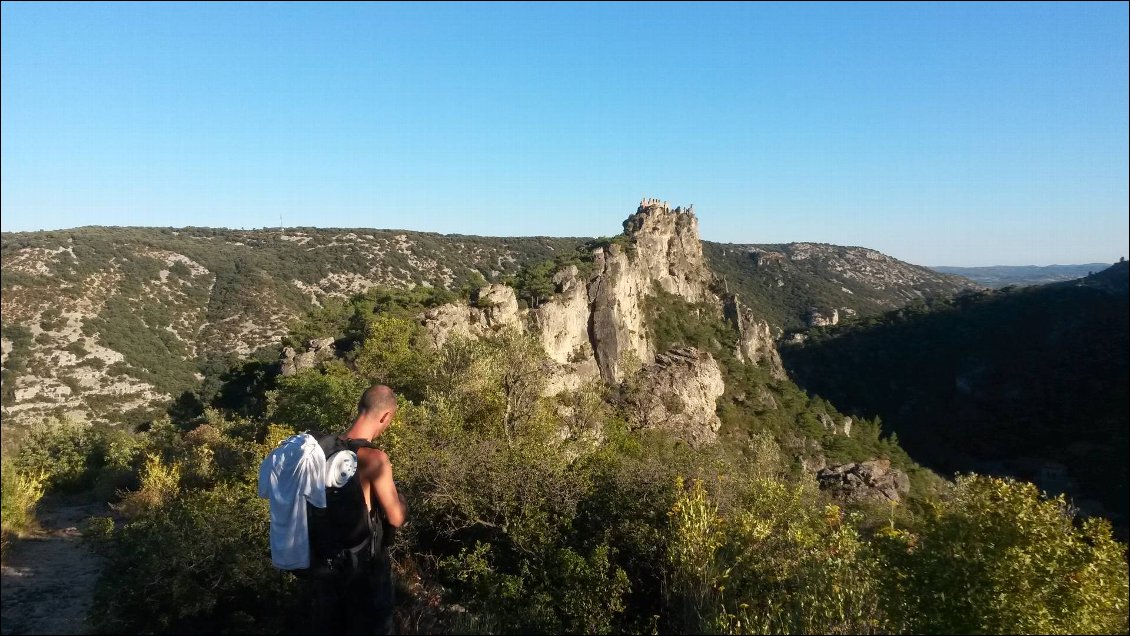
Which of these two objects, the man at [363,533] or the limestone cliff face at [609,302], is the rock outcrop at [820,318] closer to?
the limestone cliff face at [609,302]

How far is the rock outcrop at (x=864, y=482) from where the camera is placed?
32.8 metres

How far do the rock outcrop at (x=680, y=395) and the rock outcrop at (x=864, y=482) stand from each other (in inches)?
273

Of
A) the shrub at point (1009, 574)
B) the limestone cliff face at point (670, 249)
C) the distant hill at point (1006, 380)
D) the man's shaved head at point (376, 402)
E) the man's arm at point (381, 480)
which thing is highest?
the limestone cliff face at point (670, 249)

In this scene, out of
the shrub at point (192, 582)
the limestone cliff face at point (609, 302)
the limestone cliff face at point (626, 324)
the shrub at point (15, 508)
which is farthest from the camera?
the limestone cliff face at point (609, 302)

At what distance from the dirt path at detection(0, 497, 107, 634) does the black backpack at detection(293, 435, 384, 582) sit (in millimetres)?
4453

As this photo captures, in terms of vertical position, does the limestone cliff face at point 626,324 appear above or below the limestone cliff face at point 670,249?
below

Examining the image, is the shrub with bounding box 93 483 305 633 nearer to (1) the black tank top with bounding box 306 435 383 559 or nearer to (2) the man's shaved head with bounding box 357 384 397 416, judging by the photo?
(1) the black tank top with bounding box 306 435 383 559

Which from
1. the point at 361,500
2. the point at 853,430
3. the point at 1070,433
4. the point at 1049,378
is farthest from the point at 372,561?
the point at 1049,378

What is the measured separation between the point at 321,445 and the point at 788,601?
584cm

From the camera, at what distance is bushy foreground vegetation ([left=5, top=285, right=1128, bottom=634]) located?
6.92 metres

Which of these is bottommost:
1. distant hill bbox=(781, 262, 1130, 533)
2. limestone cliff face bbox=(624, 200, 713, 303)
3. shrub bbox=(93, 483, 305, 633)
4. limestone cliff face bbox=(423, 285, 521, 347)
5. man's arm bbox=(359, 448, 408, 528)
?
distant hill bbox=(781, 262, 1130, 533)


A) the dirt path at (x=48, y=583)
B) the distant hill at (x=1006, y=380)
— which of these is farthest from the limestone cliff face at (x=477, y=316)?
the distant hill at (x=1006, y=380)

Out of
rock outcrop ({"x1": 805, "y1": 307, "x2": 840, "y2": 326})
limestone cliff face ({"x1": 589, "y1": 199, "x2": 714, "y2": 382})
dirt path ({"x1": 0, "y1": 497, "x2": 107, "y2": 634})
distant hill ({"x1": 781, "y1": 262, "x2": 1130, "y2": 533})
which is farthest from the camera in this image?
rock outcrop ({"x1": 805, "y1": 307, "x2": 840, "y2": 326})

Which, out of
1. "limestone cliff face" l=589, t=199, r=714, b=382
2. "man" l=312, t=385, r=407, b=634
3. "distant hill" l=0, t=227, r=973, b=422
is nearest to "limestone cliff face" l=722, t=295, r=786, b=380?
"limestone cliff face" l=589, t=199, r=714, b=382
